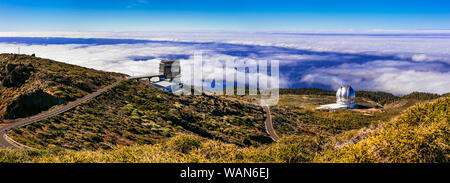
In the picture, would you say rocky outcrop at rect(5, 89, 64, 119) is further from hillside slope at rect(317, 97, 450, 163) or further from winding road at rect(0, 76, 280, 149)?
hillside slope at rect(317, 97, 450, 163)

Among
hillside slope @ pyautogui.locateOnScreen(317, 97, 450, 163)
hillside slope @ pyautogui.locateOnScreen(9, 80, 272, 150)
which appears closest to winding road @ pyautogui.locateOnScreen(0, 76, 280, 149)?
hillside slope @ pyautogui.locateOnScreen(9, 80, 272, 150)

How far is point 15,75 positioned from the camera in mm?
34875

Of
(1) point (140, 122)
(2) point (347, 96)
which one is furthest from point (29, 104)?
(2) point (347, 96)

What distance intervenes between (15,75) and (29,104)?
15580mm

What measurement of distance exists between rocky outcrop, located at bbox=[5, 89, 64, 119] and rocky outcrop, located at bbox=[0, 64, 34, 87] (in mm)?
11841

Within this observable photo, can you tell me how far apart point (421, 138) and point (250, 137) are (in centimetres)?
2322

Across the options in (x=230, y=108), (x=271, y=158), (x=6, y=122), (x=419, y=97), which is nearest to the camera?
(x=271, y=158)

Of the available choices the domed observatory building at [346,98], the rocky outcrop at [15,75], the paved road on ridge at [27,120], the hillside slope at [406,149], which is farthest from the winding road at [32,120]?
the domed observatory building at [346,98]

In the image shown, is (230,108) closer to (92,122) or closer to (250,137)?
(250,137)

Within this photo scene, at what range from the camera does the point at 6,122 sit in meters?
21.3

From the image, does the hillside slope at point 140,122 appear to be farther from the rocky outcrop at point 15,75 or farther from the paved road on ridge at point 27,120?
the rocky outcrop at point 15,75

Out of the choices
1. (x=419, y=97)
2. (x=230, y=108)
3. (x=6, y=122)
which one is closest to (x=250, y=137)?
(x=230, y=108)

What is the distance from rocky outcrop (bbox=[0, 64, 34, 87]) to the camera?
34.1 m
